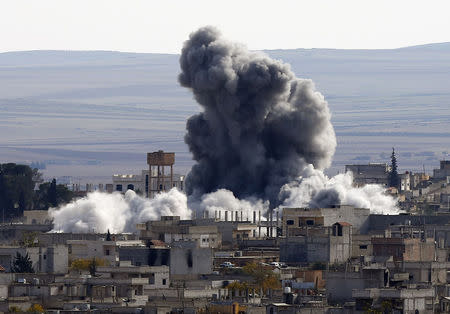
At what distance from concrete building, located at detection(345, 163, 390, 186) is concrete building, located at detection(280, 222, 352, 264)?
2601 inches

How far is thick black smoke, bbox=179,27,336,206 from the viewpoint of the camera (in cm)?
14062

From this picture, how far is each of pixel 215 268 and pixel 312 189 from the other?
1643 inches

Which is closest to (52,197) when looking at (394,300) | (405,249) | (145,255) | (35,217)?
(35,217)

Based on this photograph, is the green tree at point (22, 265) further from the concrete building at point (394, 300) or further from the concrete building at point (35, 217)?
the concrete building at point (35, 217)

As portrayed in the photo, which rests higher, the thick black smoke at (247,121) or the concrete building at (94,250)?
the thick black smoke at (247,121)

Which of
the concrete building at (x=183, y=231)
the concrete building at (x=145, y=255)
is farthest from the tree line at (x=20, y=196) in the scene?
the concrete building at (x=145, y=255)

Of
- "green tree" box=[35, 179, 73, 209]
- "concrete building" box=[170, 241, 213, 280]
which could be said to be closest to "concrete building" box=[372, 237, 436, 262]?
"concrete building" box=[170, 241, 213, 280]

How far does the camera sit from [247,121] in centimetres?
14175

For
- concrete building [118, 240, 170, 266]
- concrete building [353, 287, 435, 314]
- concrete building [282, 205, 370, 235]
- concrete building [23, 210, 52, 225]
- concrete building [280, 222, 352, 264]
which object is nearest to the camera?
concrete building [353, 287, 435, 314]

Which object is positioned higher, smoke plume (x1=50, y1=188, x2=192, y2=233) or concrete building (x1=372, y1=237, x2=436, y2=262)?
smoke plume (x1=50, y1=188, x2=192, y2=233)

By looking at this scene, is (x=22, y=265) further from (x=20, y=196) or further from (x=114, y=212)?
(x=20, y=196)

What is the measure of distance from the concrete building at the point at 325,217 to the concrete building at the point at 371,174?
45648 millimetres

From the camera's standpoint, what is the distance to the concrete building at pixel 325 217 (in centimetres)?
11888

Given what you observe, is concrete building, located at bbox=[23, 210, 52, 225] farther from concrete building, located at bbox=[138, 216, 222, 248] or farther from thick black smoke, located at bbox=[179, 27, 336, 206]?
concrete building, located at bbox=[138, 216, 222, 248]
